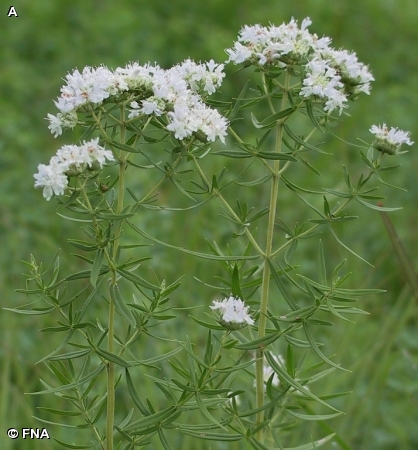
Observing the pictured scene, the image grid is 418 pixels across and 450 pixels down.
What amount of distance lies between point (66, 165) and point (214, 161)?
9.18ft

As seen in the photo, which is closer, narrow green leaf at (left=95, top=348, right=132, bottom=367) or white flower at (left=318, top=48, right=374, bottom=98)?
narrow green leaf at (left=95, top=348, right=132, bottom=367)

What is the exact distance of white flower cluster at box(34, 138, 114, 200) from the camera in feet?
4.87

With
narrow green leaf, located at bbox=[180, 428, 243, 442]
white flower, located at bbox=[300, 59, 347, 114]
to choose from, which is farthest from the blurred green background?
white flower, located at bbox=[300, 59, 347, 114]

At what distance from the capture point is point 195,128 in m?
1.60

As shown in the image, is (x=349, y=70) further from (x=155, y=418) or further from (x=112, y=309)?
(x=155, y=418)

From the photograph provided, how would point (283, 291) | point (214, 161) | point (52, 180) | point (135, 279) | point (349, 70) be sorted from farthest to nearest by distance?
point (214, 161) < point (349, 70) < point (283, 291) < point (135, 279) < point (52, 180)

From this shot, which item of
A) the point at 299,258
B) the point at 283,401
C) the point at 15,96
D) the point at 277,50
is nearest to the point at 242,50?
the point at 277,50

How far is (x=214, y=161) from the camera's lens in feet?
14.0

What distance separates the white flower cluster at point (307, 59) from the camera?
169 cm

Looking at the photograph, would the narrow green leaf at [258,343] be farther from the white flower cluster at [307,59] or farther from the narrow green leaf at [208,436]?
the white flower cluster at [307,59]

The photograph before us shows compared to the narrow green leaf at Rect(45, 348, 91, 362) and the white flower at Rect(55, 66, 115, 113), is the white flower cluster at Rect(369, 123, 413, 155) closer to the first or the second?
the white flower at Rect(55, 66, 115, 113)

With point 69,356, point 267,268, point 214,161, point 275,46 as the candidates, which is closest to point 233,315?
point 267,268

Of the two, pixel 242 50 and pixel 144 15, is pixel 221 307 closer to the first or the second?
pixel 242 50

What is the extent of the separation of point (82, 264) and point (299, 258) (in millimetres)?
1095
